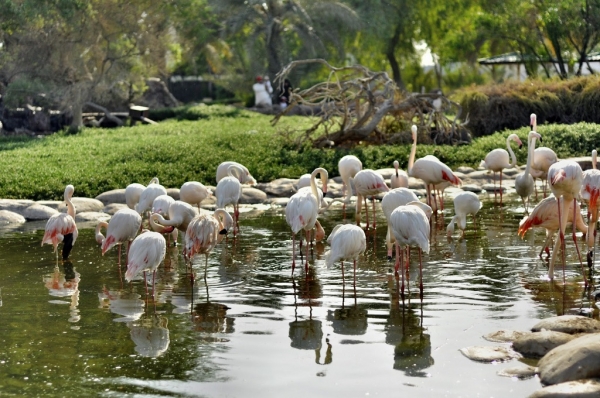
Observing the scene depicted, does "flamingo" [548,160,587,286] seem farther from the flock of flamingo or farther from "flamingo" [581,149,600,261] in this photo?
"flamingo" [581,149,600,261]

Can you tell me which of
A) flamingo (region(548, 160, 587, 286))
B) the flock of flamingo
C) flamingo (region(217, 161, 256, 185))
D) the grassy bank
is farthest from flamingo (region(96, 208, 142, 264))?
the grassy bank

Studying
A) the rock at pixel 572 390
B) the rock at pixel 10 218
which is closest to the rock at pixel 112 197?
the rock at pixel 10 218

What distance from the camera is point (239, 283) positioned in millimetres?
8938

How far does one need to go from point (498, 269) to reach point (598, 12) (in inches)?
798

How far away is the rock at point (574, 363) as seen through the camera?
5547 mm

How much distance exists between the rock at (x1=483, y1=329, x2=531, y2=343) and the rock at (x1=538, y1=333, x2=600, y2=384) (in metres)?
0.73

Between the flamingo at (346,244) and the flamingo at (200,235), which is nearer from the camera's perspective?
the flamingo at (346,244)

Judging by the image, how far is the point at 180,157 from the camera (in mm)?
17391

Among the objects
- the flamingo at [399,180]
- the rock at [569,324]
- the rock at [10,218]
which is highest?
the flamingo at [399,180]

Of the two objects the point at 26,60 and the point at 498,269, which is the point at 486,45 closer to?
the point at 26,60

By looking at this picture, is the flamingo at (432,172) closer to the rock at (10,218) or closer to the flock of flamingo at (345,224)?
the flock of flamingo at (345,224)

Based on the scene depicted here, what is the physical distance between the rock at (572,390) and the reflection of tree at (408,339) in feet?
2.95

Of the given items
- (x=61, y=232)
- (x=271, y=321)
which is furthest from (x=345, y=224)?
(x=61, y=232)

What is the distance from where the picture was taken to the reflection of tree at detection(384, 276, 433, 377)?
621cm
